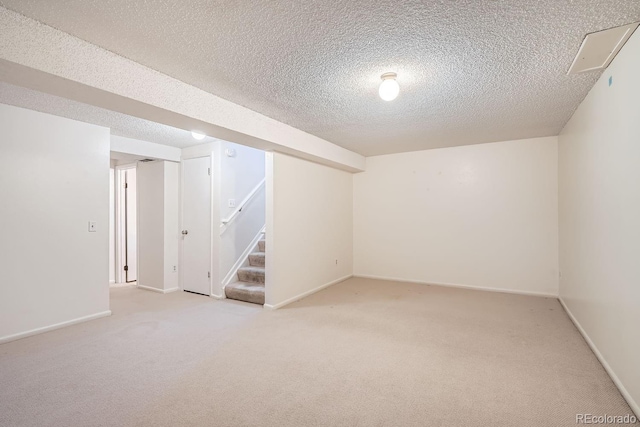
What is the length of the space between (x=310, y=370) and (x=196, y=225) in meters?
3.20

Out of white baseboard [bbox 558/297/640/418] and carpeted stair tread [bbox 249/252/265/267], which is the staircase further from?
white baseboard [bbox 558/297/640/418]

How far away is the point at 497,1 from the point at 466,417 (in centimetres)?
223

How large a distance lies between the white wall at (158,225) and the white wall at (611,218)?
515cm

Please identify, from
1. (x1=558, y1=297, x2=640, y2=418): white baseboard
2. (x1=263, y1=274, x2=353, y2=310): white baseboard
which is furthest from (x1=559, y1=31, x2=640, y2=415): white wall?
(x1=263, y1=274, x2=353, y2=310): white baseboard

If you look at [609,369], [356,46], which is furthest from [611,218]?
[356,46]

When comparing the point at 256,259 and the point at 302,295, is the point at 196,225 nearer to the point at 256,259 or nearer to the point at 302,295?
the point at 256,259

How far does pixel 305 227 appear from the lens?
14.3ft

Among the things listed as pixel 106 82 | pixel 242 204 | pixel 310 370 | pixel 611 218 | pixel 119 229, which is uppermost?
pixel 106 82

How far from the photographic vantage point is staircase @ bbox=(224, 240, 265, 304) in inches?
158

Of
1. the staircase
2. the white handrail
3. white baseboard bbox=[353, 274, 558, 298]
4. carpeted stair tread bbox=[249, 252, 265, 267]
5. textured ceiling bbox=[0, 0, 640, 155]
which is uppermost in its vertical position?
textured ceiling bbox=[0, 0, 640, 155]

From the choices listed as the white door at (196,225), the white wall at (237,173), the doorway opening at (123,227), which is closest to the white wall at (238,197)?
the white wall at (237,173)

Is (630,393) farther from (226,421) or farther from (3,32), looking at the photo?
(3,32)

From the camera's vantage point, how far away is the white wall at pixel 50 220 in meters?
2.82

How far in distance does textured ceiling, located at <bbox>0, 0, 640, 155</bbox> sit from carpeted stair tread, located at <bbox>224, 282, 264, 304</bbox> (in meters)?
2.36
